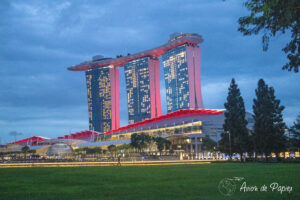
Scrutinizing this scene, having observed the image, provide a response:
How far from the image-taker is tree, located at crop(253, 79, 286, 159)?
182 ft

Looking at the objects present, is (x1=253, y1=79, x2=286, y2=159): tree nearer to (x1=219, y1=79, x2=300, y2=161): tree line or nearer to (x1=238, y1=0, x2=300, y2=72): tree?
(x1=219, y1=79, x2=300, y2=161): tree line

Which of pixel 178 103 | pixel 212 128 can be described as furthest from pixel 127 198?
pixel 178 103

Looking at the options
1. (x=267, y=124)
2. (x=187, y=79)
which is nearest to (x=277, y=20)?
(x=267, y=124)

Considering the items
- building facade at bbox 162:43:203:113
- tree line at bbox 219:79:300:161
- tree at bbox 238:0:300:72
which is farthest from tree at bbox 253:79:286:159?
building facade at bbox 162:43:203:113

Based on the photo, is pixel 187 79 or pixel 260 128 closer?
pixel 260 128

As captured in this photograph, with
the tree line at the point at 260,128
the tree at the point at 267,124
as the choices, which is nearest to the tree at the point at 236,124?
the tree line at the point at 260,128

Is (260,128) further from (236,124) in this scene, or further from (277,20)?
(277,20)

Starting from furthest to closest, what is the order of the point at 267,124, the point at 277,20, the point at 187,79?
the point at 187,79, the point at 267,124, the point at 277,20

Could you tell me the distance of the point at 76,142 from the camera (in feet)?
585

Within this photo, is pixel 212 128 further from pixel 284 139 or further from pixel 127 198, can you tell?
pixel 127 198

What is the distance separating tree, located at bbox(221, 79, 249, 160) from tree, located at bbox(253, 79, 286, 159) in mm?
3011

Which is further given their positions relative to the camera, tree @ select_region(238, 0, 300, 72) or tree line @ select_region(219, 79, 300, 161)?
tree line @ select_region(219, 79, 300, 161)

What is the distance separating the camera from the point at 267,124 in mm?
55500

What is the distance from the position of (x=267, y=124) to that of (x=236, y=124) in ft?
21.5
